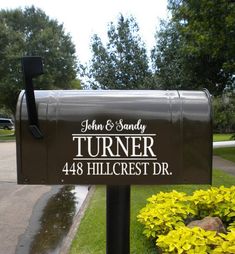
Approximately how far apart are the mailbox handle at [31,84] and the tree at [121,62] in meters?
8.15

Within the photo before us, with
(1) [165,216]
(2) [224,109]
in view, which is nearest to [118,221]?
(1) [165,216]

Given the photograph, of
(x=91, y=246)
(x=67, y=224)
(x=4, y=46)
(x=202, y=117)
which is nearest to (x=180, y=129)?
(x=202, y=117)

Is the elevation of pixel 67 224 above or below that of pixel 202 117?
below

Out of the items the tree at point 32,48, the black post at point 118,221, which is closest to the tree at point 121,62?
the black post at point 118,221

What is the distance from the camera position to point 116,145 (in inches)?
94.2

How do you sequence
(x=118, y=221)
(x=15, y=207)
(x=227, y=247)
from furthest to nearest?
(x=15, y=207) → (x=227, y=247) → (x=118, y=221)

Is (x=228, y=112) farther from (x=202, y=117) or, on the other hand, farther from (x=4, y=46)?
(x=202, y=117)

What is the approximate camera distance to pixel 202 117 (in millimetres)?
2398

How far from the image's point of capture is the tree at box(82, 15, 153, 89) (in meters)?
11.0

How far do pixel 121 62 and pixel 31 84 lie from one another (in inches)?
362

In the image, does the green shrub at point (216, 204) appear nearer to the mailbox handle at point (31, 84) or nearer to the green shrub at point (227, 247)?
the green shrub at point (227, 247)

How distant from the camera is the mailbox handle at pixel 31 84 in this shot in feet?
7.37

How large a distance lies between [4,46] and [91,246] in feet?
124

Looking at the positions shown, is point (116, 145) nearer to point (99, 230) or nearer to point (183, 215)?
point (183, 215)
